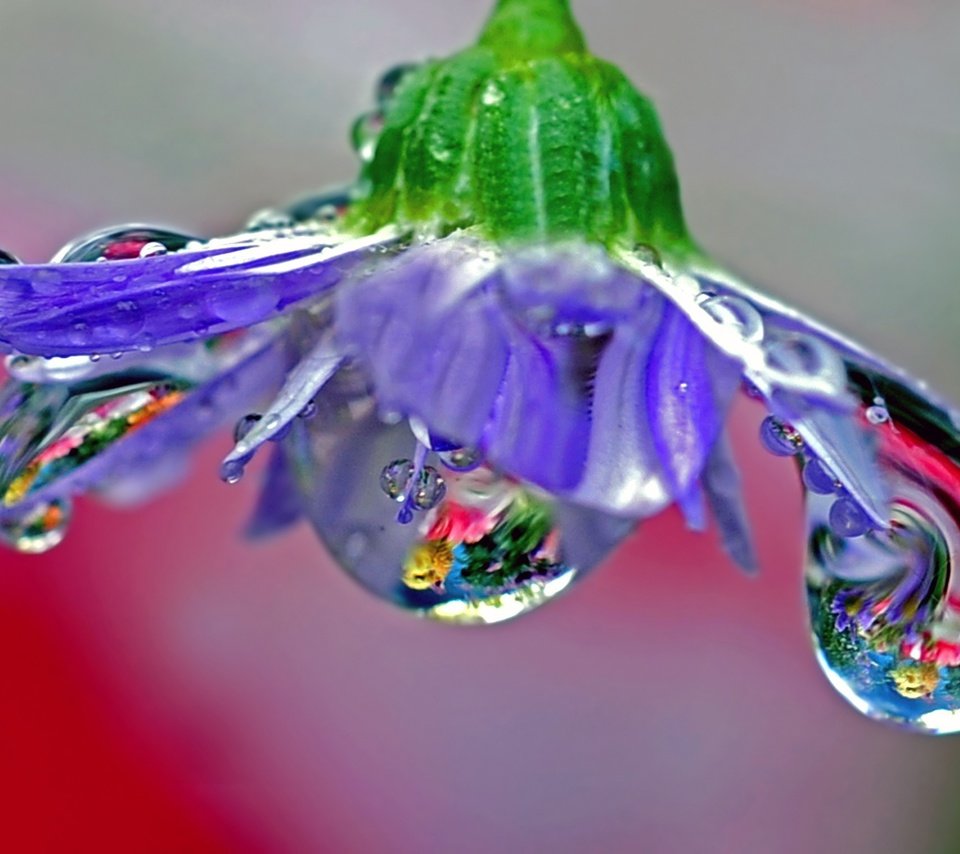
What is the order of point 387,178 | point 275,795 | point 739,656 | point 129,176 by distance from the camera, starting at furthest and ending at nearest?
point 129,176 < point 739,656 < point 275,795 < point 387,178

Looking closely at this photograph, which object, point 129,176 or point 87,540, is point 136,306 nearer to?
point 87,540

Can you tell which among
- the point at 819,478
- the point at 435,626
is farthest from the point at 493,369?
the point at 435,626

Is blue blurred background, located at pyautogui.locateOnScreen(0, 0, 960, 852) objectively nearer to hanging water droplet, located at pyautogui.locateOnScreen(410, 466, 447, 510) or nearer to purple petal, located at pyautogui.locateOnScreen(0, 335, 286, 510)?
purple petal, located at pyautogui.locateOnScreen(0, 335, 286, 510)

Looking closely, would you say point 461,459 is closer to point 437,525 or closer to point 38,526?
point 437,525

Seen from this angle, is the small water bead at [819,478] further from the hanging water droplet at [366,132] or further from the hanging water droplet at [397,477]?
the hanging water droplet at [366,132]

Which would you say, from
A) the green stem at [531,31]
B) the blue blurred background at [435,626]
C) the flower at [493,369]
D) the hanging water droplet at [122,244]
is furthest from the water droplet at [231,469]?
the blue blurred background at [435,626]

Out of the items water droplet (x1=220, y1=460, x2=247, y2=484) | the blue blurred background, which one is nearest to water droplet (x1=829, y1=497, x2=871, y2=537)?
water droplet (x1=220, y1=460, x2=247, y2=484)

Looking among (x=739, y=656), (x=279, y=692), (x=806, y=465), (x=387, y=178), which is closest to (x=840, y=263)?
(x=739, y=656)
